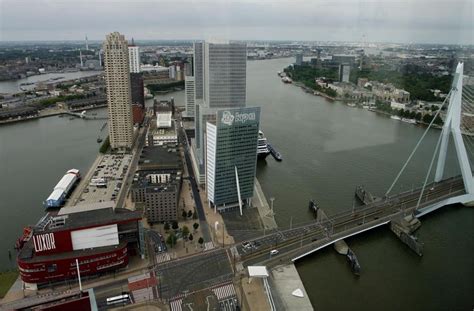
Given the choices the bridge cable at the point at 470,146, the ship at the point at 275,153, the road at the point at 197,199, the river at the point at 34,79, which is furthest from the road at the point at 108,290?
the river at the point at 34,79

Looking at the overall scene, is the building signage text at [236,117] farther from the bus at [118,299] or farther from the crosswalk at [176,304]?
the bus at [118,299]

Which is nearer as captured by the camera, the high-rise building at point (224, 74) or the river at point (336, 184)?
the river at point (336, 184)

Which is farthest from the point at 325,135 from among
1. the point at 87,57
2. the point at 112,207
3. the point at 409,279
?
the point at 87,57

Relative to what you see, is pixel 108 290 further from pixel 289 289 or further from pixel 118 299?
pixel 289 289

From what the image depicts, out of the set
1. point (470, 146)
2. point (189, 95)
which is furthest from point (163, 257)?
point (189, 95)

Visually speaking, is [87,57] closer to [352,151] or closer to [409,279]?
[352,151]

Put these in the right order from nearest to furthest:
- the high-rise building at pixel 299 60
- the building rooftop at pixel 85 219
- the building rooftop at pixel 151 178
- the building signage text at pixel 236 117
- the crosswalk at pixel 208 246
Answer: the building rooftop at pixel 85 219 → the crosswalk at pixel 208 246 → the building signage text at pixel 236 117 → the building rooftop at pixel 151 178 → the high-rise building at pixel 299 60

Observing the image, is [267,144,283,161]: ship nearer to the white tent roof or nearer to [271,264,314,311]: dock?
[271,264,314,311]: dock
